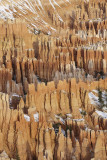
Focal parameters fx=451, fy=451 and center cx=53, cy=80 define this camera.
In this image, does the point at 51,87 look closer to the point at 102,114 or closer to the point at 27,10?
the point at 102,114

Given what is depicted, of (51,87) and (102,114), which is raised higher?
(51,87)

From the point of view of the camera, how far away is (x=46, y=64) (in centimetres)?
2973

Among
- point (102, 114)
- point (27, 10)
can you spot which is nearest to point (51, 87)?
point (102, 114)

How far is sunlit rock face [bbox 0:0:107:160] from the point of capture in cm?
1805

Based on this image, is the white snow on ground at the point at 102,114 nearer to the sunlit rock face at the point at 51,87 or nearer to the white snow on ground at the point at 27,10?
the sunlit rock face at the point at 51,87

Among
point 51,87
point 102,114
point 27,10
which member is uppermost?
point 27,10

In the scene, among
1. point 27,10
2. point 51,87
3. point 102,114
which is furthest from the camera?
point 27,10

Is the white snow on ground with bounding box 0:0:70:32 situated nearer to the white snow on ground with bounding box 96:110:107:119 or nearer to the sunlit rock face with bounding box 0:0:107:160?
the sunlit rock face with bounding box 0:0:107:160

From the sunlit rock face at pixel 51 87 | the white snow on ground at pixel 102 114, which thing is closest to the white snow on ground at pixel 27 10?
the sunlit rock face at pixel 51 87

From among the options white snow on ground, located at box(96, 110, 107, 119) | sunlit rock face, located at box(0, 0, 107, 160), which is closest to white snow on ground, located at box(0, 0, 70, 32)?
sunlit rock face, located at box(0, 0, 107, 160)

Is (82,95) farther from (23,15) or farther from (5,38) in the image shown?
(23,15)

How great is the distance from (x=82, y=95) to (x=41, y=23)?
21300 millimetres

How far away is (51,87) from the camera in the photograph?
75.1 ft

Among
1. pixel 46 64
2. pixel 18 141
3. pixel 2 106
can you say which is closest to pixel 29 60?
pixel 46 64
